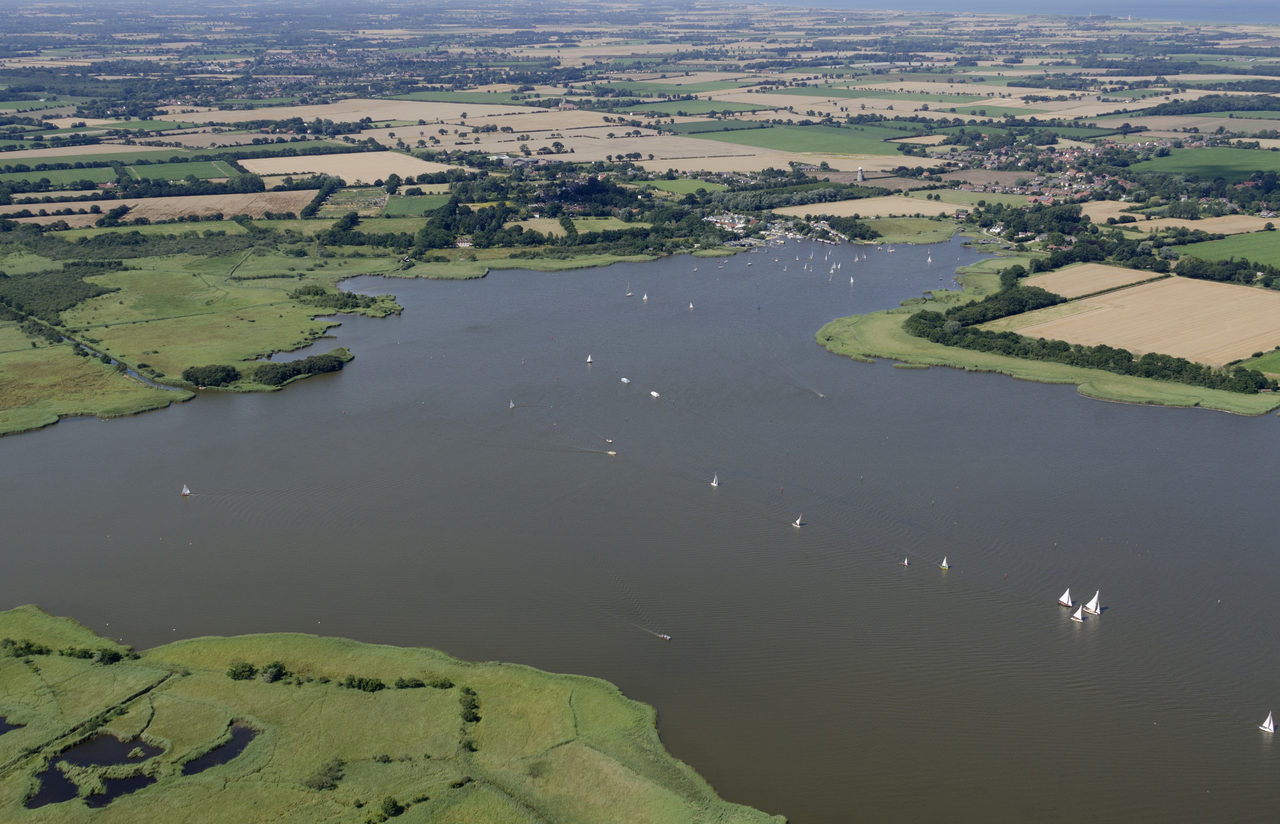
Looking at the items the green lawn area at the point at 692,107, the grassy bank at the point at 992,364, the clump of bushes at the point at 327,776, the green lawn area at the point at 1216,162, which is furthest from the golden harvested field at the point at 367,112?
the clump of bushes at the point at 327,776

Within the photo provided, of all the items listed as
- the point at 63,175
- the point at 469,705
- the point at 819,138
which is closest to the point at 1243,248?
the point at 819,138

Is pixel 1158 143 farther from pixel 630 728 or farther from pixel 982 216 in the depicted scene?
pixel 630 728

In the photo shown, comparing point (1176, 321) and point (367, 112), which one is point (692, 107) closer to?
point (367, 112)

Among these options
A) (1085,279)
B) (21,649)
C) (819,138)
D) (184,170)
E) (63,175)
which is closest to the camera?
(21,649)

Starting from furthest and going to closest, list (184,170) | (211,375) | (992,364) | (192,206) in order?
1. (184,170)
2. (192,206)
3. (992,364)
4. (211,375)

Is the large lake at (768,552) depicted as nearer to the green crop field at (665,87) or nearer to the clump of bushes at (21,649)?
the clump of bushes at (21,649)

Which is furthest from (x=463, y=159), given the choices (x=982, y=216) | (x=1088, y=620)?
(x=1088, y=620)
